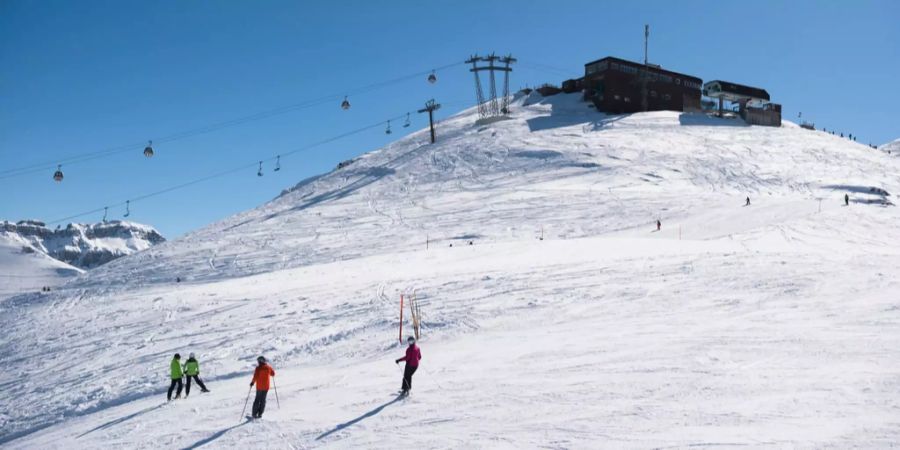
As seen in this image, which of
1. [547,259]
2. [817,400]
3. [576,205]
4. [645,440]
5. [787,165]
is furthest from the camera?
[787,165]

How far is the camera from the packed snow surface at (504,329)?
10.0 m

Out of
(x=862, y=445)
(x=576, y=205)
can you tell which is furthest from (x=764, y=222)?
(x=862, y=445)

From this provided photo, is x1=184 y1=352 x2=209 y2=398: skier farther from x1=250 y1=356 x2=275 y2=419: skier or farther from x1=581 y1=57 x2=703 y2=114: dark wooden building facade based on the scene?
x1=581 y1=57 x2=703 y2=114: dark wooden building facade

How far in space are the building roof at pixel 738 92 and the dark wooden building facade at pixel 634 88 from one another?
360 cm

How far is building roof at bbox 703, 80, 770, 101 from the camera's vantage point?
80875mm

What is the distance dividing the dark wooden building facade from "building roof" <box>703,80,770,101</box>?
360 centimetres

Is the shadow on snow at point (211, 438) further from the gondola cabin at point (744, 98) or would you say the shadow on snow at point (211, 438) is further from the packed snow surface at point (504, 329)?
the gondola cabin at point (744, 98)

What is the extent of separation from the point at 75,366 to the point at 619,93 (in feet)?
239

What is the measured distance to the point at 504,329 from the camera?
54.8 ft

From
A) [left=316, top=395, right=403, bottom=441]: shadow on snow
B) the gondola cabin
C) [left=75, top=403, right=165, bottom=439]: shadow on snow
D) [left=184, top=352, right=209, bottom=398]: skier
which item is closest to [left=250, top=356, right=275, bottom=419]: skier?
[left=316, top=395, right=403, bottom=441]: shadow on snow

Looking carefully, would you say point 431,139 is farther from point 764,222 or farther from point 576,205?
point 764,222

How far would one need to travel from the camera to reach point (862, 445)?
8.04 meters

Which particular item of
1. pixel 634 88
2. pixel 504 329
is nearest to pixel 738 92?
pixel 634 88

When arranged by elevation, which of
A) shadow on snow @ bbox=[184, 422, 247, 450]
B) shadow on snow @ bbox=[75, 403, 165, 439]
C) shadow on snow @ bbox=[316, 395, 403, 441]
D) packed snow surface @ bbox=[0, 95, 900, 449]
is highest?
packed snow surface @ bbox=[0, 95, 900, 449]
